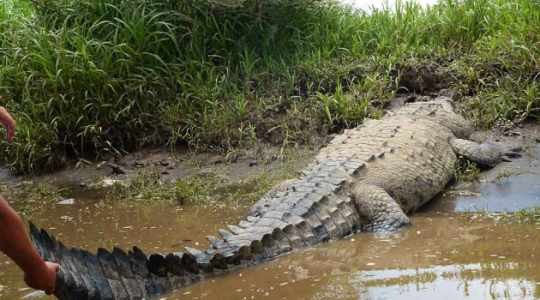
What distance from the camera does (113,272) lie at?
172 inches

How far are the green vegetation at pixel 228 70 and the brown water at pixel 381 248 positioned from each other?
1.23 m

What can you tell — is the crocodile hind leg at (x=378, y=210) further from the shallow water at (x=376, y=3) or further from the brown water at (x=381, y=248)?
the shallow water at (x=376, y=3)

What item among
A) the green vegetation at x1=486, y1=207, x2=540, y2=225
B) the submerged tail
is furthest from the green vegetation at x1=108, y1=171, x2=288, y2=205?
the green vegetation at x1=486, y1=207, x2=540, y2=225

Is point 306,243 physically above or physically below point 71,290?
below

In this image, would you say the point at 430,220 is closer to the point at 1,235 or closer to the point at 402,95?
the point at 402,95

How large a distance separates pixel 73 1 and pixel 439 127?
4.32m

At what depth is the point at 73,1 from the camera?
30.0ft

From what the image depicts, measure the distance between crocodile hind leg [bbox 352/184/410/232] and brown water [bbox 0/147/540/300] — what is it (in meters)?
0.13

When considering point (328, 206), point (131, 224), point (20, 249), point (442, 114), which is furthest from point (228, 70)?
point (20, 249)

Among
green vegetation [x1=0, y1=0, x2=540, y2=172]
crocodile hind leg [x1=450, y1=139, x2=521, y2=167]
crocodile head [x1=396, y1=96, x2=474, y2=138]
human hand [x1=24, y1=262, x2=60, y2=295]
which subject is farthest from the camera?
green vegetation [x1=0, y1=0, x2=540, y2=172]

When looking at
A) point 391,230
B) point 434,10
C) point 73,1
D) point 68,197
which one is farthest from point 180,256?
point 434,10

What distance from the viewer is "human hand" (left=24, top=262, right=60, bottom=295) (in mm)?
3696

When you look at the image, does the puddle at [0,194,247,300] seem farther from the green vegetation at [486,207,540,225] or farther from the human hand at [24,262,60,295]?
the green vegetation at [486,207,540,225]

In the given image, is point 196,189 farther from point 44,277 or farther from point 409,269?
point 44,277
